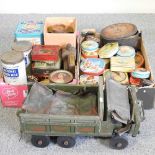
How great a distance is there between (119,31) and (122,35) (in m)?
0.05

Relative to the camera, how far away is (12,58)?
1.04m

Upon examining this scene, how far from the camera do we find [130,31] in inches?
51.9

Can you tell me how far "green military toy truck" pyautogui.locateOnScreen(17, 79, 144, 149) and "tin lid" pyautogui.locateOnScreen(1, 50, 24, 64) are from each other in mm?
181

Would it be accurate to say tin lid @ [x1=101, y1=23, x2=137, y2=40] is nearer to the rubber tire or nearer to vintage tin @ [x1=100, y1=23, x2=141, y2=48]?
vintage tin @ [x1=100, y1=23, x2=141, y2=48]

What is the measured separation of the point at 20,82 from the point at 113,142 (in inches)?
15.1

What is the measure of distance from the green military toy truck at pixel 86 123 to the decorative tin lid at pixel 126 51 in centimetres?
25

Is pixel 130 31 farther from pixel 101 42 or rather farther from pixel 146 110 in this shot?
pixel 146 110

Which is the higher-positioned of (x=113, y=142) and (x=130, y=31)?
(x=130, y=31)

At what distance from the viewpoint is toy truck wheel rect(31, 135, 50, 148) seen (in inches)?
38.7

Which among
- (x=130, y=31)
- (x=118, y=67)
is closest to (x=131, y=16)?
(x=130, y=31)

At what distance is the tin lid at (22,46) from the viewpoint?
1.12m

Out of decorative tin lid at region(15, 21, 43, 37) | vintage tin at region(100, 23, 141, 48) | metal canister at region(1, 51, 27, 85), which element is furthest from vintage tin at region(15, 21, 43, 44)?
vintage tin at region(100, 23, 141, 48)
